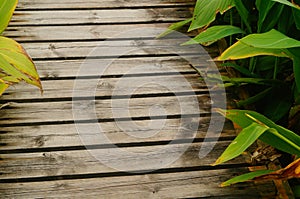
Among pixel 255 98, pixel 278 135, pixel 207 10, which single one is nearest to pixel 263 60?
pixel 255 98

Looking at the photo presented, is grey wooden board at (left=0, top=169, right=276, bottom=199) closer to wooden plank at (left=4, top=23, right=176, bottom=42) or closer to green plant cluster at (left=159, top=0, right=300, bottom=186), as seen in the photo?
green plant cluster at (left=159, top=0, right=300, bottom=186)

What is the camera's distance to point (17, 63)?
1.31 meters

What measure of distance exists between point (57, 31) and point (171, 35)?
47cm

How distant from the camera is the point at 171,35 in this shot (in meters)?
2.08

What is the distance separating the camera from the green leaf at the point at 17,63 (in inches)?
50.8

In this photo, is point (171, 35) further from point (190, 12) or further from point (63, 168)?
point (63, 168)

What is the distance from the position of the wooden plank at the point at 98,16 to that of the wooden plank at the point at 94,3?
4 cm

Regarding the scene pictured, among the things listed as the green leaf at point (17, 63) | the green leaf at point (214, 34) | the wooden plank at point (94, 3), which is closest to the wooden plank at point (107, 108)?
the green leaf at point (214, 34)

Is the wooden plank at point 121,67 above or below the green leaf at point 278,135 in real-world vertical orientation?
below

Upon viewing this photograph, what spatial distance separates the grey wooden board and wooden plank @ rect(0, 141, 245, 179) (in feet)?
0.12

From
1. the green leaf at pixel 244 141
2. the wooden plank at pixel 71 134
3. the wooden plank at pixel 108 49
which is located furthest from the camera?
the wooden plank at pixel 108 49

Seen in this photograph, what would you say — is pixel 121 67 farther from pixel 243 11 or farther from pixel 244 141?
pixel 244 141

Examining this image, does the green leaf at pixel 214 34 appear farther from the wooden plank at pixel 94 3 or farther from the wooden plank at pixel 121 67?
the wooden plank at pixel 94 3

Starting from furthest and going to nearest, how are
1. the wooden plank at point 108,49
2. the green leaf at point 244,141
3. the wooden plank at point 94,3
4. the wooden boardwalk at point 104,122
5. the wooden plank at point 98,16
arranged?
the wooden plank at point 94,3 < the wooden plank at point 98,16 < the wooden plank at point 108,49 < the wooden boardwalk at point 104,122 < the green leaf at point 244,141
